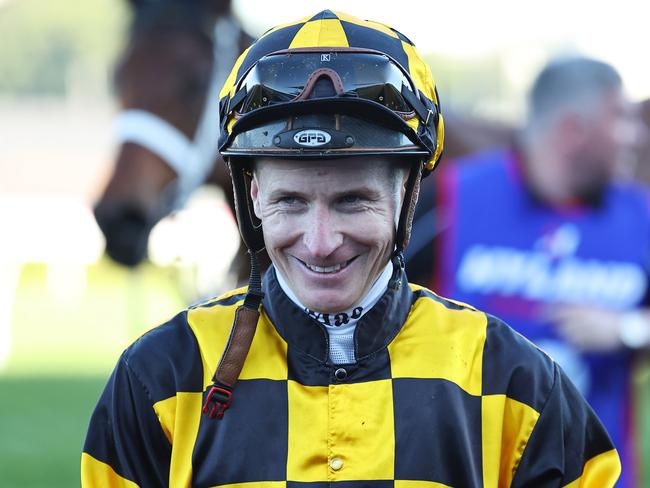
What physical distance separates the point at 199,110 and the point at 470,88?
28.6 m

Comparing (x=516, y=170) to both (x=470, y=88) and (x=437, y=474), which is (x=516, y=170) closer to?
(x=437, y=474)

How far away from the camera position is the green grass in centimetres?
734

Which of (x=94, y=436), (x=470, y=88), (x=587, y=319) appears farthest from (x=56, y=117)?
(x=94, y=436)

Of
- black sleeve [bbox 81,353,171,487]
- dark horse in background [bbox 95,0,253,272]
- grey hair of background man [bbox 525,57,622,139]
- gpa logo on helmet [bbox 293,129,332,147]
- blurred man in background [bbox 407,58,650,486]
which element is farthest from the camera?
dark horse in background [bbox 95,0,253,272]

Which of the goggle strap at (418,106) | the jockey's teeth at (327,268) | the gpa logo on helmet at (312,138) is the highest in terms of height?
the goggle strap at (418,106)

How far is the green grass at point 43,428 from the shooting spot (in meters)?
7.34

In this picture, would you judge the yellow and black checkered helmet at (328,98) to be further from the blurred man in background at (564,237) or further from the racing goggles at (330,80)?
the blurred man in background at (564,237)

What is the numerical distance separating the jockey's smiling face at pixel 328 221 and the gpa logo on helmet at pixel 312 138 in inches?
2.0

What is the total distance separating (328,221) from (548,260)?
2.67m

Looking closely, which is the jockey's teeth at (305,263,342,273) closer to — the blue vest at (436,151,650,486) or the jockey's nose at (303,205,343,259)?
the jockey's nose at (303,205,343,259)

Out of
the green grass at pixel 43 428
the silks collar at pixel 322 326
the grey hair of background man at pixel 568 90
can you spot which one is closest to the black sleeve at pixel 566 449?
the silks collar at pixel 322 326

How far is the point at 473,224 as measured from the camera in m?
4.81

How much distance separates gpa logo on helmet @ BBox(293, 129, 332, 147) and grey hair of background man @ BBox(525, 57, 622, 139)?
9.08 feet

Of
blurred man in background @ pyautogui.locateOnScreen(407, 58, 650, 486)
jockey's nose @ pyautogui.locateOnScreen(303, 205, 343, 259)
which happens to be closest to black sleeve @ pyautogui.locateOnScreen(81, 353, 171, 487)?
jockey's nose @ pyautogui.locateOnScreen(303, 205, 343, 259)
